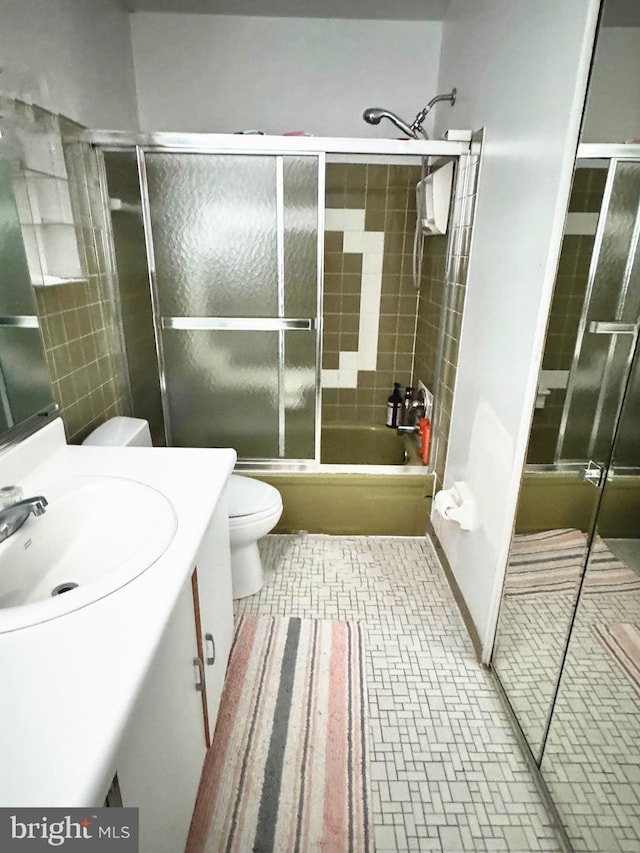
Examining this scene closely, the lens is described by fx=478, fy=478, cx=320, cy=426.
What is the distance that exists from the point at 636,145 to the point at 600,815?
1.50 meters

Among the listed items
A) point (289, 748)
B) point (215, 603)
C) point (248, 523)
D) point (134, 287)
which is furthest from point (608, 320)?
point (134, 287)

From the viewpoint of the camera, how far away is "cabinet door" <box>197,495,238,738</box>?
1.22 meters

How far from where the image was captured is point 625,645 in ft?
3.62

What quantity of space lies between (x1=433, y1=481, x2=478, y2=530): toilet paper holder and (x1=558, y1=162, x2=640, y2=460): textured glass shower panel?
62 cm

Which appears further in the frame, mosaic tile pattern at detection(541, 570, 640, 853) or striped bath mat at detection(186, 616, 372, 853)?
striped bath mat at detection(186, 616, 372, 853)

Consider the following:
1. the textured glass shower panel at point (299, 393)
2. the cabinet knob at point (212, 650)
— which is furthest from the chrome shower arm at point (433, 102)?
the cabinet knob at point (212, 650)

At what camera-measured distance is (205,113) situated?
8.39ft

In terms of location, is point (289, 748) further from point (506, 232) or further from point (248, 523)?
point (506, 232)

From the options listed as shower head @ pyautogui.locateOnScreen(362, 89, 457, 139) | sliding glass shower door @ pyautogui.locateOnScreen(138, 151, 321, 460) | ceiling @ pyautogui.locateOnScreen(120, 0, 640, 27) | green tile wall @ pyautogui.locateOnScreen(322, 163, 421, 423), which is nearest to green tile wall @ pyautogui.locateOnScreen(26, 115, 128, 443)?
sliding glass shower door @ pyautogui.locateOnScreen(138, 151, 321, 460)

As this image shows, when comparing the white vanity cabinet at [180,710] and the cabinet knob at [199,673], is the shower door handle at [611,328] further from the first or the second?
the cabinet knob at [199,673]

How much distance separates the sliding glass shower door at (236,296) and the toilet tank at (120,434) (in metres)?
0.46

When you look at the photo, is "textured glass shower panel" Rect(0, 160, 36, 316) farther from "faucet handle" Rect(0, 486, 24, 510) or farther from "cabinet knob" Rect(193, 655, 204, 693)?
"cabinet knob" Rect(193, 655, 204, 693)

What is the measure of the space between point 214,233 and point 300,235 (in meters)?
0.37

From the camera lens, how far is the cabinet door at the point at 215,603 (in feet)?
4.00
